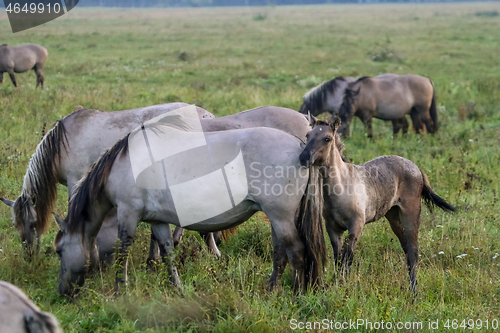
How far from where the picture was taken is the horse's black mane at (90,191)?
4449mm

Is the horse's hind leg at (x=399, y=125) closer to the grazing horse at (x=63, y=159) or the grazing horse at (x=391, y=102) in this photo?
the grazing horse at (x=391, y=102)

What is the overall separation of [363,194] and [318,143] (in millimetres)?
906

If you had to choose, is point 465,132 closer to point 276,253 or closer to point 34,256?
point 276,253

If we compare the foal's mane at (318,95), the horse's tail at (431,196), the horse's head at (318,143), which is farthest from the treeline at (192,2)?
the horse's head at (318,143)

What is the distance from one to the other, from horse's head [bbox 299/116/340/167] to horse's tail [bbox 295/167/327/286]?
0.16m

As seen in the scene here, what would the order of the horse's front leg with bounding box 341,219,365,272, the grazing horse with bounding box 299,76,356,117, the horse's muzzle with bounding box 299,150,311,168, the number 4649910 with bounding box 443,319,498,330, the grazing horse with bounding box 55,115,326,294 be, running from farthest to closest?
the grazing horse with bounding box 299,76,356,117, the horse's front leg with bounding box 341,219,365,272, the grazing horse with bounding box 55,115,326,294, the horse's muzzle with bounding box 299,150,311,168, the number 4649910 with bounding box 443,319,498,330

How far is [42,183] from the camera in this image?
5.45 m

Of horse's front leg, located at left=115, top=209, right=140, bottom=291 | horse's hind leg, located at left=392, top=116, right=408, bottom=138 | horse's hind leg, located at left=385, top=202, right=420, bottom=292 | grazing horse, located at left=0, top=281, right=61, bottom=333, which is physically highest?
grazing horse, located at left=0, top=281, right=61, bottom=333

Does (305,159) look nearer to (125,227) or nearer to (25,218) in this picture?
(125,227)

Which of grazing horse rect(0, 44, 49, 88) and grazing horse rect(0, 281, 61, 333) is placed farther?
grazing horse rect(0, 44, 49, 88)

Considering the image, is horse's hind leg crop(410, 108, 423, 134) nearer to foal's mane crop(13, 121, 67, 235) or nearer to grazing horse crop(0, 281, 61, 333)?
foal's mane crop(13, 121, 67, 235)

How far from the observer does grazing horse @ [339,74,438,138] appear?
37.1 feet

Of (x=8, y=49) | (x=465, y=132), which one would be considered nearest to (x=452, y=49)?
(x=465, y=132)

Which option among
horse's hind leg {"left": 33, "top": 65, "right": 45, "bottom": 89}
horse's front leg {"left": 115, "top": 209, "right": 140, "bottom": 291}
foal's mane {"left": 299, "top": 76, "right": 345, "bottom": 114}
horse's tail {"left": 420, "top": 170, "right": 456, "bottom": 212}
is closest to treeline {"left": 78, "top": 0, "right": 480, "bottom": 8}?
horse's hind leg {"left": 33, "top": 65, "right": 45, "bottom": 89}
